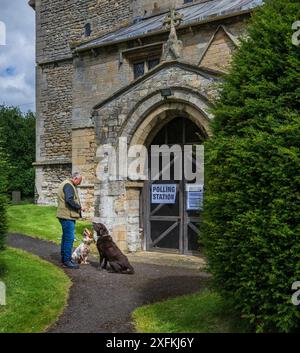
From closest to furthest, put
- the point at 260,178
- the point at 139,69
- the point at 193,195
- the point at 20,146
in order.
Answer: the point at 260,178 < the point at 193,195 < the point at 139,69 < the point at 20,146

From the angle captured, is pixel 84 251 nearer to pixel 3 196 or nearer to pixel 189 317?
pixel 3 196

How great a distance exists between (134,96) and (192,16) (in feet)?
20.3

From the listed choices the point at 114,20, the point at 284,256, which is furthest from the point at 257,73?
the point at 114,20

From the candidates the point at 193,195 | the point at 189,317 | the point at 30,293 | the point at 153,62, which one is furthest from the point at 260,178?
the point at 153,62

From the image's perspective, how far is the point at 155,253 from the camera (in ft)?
36.8

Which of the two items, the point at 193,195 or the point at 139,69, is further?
the point at 139,69

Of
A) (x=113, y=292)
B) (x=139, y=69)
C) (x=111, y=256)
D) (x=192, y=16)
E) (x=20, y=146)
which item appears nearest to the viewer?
(x=113, y=292)

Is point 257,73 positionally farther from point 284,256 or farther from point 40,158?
point 40,158

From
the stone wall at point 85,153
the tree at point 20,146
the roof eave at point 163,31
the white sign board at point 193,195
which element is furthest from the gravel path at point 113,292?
the tree at point 20,146

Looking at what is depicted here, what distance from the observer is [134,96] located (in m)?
10.8

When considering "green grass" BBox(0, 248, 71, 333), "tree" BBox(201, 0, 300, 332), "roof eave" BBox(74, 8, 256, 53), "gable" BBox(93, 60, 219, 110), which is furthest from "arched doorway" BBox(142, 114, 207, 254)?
"tree" BBox(201, 0, 300, 332)

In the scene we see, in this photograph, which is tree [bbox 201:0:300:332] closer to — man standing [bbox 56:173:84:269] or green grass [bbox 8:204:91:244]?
man standing [bbox 56:173:84:269]

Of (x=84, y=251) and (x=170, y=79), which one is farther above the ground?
(x=170, y=79)
